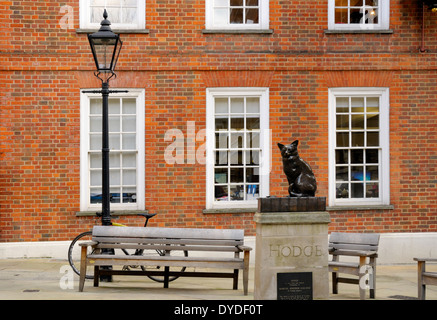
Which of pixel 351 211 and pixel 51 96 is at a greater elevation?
pixel 51 96

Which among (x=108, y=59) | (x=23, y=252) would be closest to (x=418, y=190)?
(x=108, y=59)

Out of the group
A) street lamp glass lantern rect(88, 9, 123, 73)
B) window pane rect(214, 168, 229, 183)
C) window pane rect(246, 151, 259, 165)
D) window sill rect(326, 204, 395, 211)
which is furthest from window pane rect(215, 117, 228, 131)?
street lamp glass lantern rect(88, 9, 123, 73)

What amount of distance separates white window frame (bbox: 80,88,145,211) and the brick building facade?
27mm

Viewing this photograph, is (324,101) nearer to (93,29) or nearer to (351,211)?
(351,211)

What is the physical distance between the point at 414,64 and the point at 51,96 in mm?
7165

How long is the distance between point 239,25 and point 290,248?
20.7 feet

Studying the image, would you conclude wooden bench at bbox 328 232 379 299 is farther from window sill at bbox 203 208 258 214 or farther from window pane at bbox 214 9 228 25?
window pane at bbox 214 9 228 25

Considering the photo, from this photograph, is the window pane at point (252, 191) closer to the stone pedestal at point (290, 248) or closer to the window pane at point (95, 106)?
the window pane at point (95, 106)

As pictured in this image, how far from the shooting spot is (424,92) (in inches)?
513

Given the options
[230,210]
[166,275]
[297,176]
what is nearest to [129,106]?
[230,210]

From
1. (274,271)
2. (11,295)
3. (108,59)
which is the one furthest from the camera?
(108,59)

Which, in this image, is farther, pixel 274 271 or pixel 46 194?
pixel 46 194

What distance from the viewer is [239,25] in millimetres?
12992

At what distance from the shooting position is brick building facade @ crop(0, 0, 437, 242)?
1248 centimetres
